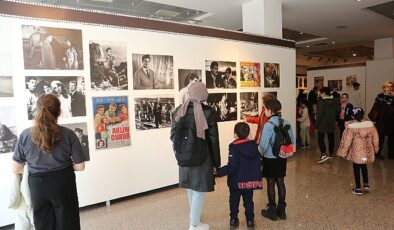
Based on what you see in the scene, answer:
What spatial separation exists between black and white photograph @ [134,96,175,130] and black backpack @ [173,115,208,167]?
1.62 metres

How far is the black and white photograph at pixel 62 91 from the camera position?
3660 mm

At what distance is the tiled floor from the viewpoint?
138 inches

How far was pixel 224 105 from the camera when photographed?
18.6 ft

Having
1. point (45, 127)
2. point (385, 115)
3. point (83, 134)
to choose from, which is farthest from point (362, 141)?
point (45, 127)

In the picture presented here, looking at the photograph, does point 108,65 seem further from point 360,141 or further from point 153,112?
point 360,141

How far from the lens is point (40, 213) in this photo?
240 cm

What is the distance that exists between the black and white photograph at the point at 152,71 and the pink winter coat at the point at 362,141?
8.95ft

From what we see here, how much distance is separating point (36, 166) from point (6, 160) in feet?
5.05

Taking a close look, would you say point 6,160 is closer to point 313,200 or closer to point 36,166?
point 36,166

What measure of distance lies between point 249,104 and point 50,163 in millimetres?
4375

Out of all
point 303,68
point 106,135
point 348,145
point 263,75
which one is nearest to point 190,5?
point 263,75

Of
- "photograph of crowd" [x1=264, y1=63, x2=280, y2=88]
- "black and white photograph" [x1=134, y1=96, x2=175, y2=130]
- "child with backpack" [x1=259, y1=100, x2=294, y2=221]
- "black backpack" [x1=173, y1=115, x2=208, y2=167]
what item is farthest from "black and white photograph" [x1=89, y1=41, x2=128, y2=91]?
"photograph of crowd" [x1=264, y1=63, x2=280, y2=88]

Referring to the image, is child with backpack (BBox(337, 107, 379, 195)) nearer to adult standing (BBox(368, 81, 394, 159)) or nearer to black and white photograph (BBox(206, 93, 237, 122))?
black and white photograph (BBox(206, 93, 237, 122))

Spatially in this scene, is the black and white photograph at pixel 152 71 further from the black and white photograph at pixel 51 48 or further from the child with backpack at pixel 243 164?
the child with backpack at pixel 243 164
